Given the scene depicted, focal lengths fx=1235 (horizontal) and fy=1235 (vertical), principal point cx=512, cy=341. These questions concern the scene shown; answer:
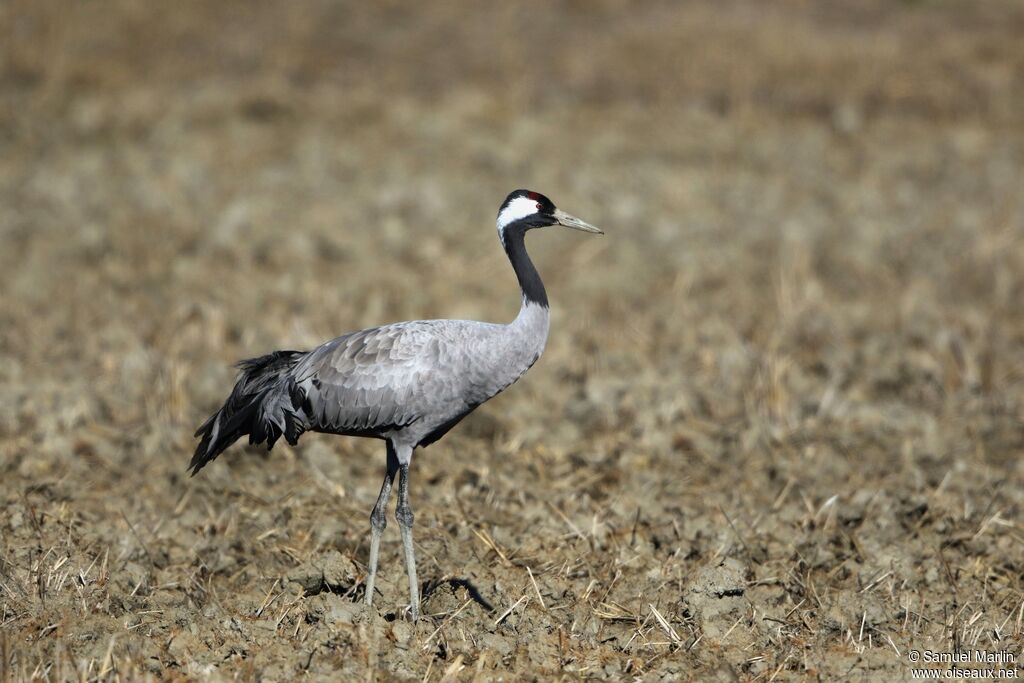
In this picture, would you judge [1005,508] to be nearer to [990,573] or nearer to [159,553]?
[990,573]

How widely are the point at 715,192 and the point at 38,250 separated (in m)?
7.40

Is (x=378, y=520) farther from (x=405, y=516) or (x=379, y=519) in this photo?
(x=405, y=516)

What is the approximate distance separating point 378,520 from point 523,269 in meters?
1.42

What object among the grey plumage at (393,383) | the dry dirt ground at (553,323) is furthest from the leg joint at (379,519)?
the grey plumage at (393,383)

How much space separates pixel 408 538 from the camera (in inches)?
229

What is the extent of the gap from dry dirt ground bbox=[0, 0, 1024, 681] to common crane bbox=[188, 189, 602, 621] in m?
0.60

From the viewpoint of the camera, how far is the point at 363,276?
11.4 m

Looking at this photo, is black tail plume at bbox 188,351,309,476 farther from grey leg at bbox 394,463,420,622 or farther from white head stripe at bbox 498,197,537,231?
white head stripe at bbox 498,197,537,231

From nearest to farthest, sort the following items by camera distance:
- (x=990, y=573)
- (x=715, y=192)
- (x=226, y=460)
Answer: (x=990, y=573) → (x=226, y=460) → (x=715, y=192)

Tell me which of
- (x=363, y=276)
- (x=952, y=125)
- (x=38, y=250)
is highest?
(x=38, y=250)

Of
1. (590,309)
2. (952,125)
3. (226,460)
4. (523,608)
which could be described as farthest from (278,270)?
(952,125)

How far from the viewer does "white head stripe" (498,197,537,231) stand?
6.21m

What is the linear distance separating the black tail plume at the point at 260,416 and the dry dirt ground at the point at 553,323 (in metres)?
0.59

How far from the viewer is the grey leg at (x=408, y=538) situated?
563 centimetres
